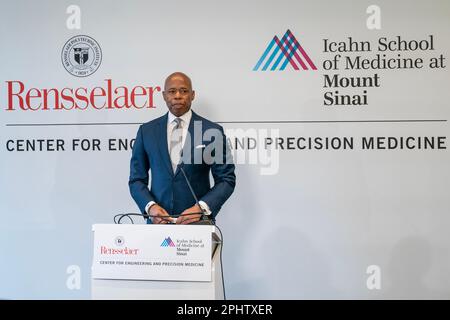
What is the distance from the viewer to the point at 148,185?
3.95 metres

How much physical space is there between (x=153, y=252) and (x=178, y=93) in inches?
54.7

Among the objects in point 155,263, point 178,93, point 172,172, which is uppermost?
point 178,93

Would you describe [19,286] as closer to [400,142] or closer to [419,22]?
[400,142]

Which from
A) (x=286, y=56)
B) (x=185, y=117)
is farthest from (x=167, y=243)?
(x=286, y=56)

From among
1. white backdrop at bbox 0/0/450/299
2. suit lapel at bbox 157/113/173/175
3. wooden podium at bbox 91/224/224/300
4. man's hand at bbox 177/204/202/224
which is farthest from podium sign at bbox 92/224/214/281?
white backdrop at bbox 0/0/450/299

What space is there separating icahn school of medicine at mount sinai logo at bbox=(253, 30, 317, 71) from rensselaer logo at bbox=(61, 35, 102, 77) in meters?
1.20

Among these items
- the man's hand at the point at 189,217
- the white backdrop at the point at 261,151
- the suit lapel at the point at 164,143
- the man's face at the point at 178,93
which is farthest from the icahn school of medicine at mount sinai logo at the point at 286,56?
the man's hand at the point at 189,217

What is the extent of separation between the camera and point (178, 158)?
12.4ft

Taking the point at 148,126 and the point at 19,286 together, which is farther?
the point at 19,286

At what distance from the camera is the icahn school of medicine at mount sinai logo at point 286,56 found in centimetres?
411

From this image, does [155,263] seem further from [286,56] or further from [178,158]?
[286,56]

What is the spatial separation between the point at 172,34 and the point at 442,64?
1.94 m

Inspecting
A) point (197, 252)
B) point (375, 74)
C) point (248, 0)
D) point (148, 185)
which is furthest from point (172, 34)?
point (197, 252)

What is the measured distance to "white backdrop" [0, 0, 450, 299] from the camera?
402 centimetres
